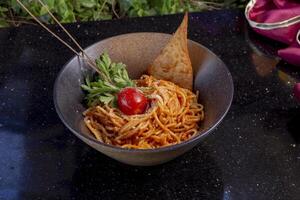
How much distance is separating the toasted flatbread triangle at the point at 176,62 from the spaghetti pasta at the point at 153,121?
0.13 feet

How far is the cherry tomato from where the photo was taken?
836 mm

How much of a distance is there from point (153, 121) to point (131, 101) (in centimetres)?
6

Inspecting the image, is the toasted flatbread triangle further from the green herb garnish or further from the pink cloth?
the pink cloth

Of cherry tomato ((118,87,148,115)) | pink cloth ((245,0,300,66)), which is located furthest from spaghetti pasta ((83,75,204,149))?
pink cloth ((245,0,300,66))

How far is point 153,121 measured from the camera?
859mm

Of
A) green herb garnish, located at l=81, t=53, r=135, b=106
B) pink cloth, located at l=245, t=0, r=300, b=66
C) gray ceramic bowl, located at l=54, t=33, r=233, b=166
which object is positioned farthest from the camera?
pink cloth, located at l=245, t=0, r=300, b=66

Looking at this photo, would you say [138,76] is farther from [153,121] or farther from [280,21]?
[280,21]

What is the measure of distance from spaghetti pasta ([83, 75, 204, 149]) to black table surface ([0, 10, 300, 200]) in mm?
62

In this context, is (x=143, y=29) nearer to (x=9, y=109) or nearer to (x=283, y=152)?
(x=9, y=109)

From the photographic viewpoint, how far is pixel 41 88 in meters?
1.07

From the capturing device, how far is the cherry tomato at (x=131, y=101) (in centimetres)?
84

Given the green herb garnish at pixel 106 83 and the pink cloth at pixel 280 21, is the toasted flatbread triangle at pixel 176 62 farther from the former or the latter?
the pink cloth at pixel 280 21

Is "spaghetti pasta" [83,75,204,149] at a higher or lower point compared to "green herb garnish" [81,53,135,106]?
lower

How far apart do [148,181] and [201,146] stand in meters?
0.14
